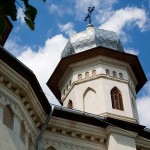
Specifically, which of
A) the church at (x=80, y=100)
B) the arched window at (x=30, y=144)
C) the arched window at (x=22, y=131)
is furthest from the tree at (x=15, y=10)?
the arched window at (x=30, y=144)

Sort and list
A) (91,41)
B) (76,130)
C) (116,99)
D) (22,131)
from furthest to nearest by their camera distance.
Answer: (91,41) < (116,99) < (76,130) < (22,131)

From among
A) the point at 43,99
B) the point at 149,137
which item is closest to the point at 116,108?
the point at 149,137

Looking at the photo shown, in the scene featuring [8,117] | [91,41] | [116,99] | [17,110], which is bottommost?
[8,117]

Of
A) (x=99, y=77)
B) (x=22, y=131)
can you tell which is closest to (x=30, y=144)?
(x=22, y=131)

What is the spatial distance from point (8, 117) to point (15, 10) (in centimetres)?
692

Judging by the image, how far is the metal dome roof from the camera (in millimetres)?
16609

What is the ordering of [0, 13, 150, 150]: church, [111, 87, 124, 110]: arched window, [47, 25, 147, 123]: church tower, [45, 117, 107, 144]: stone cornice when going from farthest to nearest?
[47, 25, 147, 123]: church tower < [111, 87, 124, 110]: arched window < [45, 117, 107, 144]: stone cornice < [0, 13, 150, 150]: church

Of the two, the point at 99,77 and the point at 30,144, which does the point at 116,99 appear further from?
the point at 30,144

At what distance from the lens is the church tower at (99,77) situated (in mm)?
14758

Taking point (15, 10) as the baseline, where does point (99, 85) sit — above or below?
above

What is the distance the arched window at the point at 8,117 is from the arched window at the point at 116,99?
6.05m

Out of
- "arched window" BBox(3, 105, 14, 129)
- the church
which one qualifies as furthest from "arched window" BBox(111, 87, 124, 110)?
"arched window" BBox(3, 105, 14, 129)

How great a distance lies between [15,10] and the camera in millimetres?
2551

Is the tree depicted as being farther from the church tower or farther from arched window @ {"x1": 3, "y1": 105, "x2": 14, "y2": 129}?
the church tower
